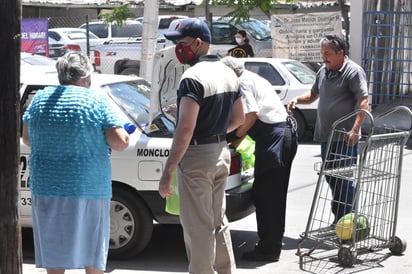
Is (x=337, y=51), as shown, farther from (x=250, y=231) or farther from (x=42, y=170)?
(x=42, y=170)

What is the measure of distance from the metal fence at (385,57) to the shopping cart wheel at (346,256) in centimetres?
1004

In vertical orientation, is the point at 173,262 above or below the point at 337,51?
below

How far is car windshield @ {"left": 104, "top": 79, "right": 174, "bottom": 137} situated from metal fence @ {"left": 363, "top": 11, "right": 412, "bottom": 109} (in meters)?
9.70

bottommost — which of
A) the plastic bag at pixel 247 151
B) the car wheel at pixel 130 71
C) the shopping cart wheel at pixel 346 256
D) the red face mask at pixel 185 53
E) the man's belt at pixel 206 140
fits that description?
the car wheel at pixel 130 71

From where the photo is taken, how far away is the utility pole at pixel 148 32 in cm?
1005

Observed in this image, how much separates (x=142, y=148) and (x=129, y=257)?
99cm

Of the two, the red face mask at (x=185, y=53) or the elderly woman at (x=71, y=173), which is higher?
the red face mask at (x=185, y=53)

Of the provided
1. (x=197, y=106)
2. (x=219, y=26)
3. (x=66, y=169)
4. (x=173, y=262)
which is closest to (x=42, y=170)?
(x=66, y=169)

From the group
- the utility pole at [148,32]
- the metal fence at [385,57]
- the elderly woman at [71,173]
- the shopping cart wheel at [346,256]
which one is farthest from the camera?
the metal fence at [385,57]

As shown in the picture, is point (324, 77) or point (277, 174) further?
point (324, 77)

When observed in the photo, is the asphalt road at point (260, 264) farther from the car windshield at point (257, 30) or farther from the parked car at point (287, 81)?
the car windshield at point (257, 30)

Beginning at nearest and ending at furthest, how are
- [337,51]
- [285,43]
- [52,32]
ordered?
[337,51] < [285,43] < [52,32]

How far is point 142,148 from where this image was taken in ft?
23.1

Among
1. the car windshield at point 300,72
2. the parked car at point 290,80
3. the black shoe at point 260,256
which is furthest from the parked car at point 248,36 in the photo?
the black shoe at point 260,256
